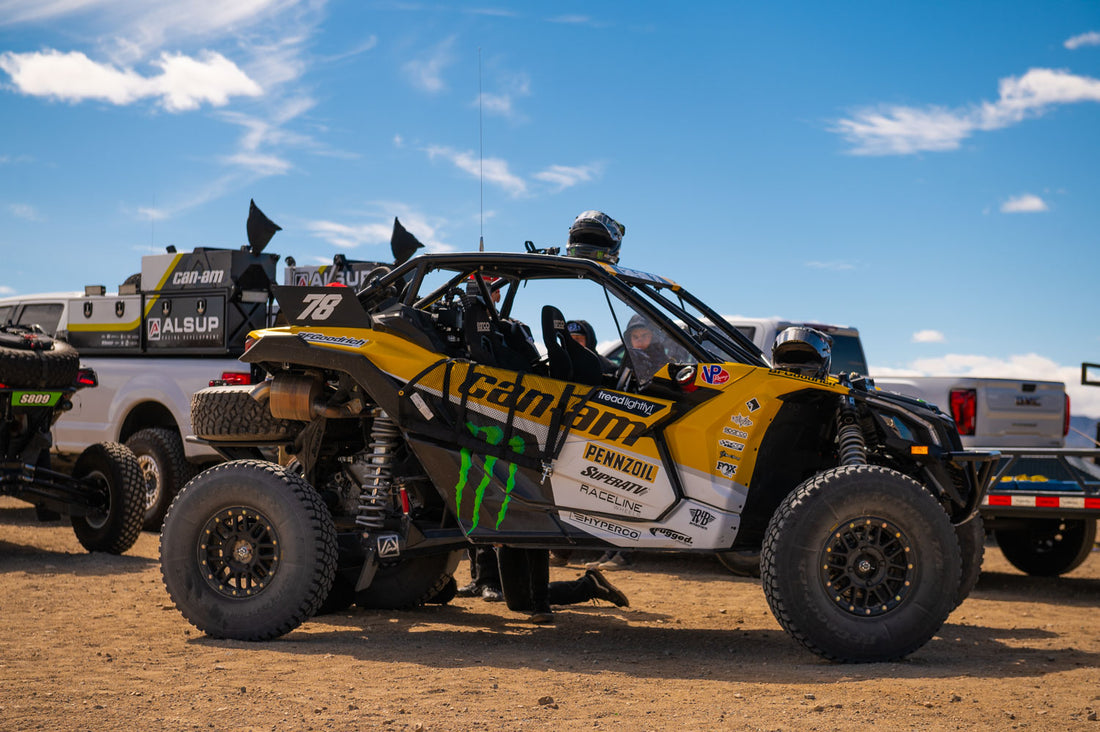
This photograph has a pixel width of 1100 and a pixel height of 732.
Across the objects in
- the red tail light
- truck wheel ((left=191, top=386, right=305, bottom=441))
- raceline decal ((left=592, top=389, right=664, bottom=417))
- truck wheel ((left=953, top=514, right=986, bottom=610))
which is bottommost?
truck wheel ((left=953, top=514, right=986, bottom=610))

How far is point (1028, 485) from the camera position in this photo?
908 cm

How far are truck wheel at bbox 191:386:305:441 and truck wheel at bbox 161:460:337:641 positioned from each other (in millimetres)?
438

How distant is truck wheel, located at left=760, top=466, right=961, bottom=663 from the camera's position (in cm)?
567

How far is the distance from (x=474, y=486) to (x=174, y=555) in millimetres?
1716

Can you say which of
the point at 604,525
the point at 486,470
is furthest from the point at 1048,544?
the point at 486,470

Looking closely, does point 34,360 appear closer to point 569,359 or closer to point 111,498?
point 111,498

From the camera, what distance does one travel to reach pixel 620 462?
6012mm

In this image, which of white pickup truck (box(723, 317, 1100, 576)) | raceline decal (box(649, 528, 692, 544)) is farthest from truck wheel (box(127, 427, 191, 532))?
raceline decal (box(649, 528, 692, 544))

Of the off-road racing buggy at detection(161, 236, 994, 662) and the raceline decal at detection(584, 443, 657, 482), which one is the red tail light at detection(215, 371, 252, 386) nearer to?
the off-road racing buggy at detection(161, 236, 994, 662)

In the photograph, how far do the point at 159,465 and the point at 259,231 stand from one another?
2.70 meters

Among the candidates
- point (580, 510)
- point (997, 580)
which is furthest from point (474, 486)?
point (997, 580)

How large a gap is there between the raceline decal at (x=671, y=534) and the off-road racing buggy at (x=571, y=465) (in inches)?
0.6

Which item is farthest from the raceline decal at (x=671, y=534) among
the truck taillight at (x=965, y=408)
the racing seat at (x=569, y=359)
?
the truck taillight at (x=965, y=408)

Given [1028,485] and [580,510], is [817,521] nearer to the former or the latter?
[580,510]
